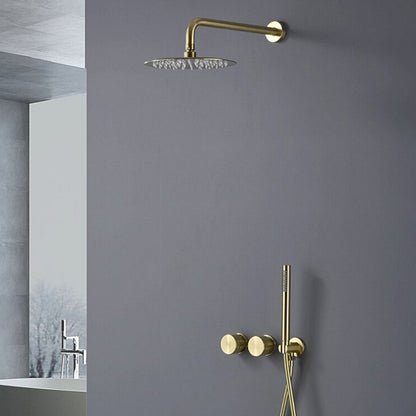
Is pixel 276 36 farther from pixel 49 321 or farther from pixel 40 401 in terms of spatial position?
pixel 49 321

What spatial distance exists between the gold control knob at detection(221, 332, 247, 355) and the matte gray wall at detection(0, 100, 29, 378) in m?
3.78

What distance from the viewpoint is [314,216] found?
2.31 metres

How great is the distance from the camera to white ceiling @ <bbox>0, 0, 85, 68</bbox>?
3.92 m

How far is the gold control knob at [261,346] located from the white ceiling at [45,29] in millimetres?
2025

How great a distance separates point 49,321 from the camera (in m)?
6.21

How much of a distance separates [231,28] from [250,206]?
506 millimetres

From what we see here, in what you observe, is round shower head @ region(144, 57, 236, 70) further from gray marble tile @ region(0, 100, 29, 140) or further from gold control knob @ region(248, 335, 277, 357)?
gray marble tile @ region(0, 100, 29, 140)

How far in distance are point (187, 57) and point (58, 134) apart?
4361 millimetres

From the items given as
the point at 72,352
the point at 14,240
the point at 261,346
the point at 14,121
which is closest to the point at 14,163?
the point at 14,121

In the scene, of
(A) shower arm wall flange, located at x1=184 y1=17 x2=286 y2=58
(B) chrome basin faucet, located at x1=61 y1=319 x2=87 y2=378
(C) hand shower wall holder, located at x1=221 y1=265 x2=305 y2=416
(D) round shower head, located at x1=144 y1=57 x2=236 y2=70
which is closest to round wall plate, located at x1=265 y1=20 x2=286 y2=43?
(A) shower arm wall flange, located at x1=184 y1=17 x2=286 y2=58

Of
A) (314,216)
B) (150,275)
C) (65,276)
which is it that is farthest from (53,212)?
(314,216)

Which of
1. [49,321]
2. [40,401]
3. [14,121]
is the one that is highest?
[14,121]

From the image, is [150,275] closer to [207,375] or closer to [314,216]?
[207,375]

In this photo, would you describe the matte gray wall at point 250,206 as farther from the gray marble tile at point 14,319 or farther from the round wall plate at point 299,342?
the gray marble tile at point 14,319
